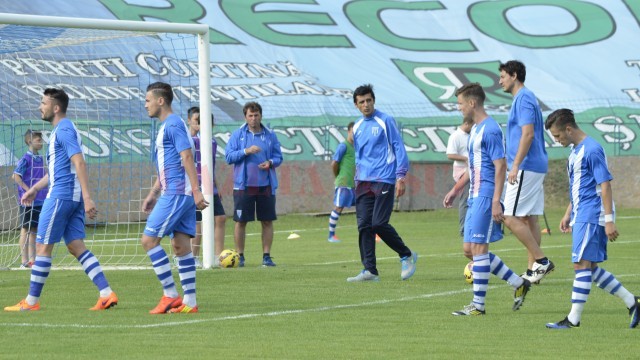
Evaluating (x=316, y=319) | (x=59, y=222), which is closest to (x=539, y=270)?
(x=316, y=319)

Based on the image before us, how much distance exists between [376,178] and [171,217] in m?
3.56

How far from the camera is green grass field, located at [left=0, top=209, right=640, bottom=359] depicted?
8594mm

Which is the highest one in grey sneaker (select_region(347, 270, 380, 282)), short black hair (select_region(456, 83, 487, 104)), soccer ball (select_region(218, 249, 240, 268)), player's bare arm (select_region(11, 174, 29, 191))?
short black hair (select_region(456, 83, 487, 104))

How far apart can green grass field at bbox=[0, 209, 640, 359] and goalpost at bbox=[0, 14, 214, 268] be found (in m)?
2.39

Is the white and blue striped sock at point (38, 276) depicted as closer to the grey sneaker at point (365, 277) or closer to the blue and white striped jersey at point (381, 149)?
the grey sneaker at point (365, 277)

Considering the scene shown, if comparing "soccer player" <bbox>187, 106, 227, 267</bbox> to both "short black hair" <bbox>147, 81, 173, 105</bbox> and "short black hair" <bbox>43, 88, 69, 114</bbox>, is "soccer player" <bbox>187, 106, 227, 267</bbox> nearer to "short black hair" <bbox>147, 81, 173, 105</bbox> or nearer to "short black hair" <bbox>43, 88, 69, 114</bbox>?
"short black hair" <bbox>43, 88, 69, 114</bbox>

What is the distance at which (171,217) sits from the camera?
10.9 m

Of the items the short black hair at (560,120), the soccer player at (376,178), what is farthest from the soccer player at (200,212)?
the short black hair at (560,120)

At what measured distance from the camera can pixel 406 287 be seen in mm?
12992

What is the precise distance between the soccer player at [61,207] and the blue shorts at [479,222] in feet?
10.3

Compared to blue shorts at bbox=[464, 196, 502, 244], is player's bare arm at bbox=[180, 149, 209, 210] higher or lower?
higher

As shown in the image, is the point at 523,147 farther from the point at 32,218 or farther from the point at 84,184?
the point at 32,218

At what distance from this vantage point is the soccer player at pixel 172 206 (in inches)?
428

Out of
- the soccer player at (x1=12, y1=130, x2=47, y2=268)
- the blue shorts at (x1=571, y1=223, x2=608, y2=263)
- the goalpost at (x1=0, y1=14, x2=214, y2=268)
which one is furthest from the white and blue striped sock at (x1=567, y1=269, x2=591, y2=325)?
the soccer player at (x1=12, y1=130, x2=47, y2=268)
